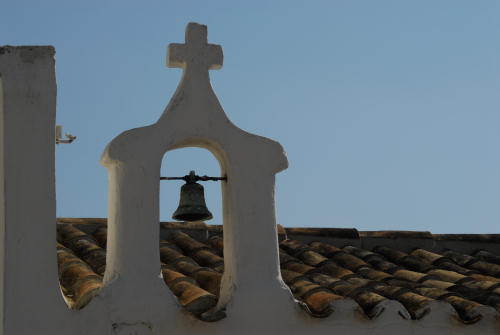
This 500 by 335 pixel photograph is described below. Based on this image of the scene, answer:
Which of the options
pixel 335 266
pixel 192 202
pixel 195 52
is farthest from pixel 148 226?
pixel 335 266

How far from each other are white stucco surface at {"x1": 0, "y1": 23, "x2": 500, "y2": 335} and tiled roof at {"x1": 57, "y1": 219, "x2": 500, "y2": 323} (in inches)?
6.0

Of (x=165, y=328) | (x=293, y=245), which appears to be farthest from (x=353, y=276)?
(x=165, y=328)

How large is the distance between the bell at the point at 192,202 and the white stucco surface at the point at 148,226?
1.46 ft

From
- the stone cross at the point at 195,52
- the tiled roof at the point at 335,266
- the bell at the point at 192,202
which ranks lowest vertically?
the tiled roof at the point at 335,266

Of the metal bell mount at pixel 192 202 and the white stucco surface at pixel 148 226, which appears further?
the metal bell mount at pixel 192 202

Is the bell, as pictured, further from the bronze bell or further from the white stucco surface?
the white stucco surface

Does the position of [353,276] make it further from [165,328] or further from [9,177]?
[9,177]

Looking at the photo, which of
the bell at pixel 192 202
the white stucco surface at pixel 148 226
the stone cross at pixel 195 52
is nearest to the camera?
the white stucco surface at pixel 148 226

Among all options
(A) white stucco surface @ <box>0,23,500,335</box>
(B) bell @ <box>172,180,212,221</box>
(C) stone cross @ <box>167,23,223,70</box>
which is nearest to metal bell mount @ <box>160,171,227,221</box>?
(B) bell @ <box>172,180,212,221</box>

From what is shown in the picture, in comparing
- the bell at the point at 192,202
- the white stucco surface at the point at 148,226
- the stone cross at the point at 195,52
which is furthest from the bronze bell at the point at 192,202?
the stone cross at the point at 195,52

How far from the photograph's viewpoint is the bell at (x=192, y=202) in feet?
29.4

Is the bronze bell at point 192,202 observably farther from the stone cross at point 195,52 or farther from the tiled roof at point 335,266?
the stone cross at point 195,52

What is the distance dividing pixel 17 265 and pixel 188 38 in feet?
7.28

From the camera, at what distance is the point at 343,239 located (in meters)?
11.4
